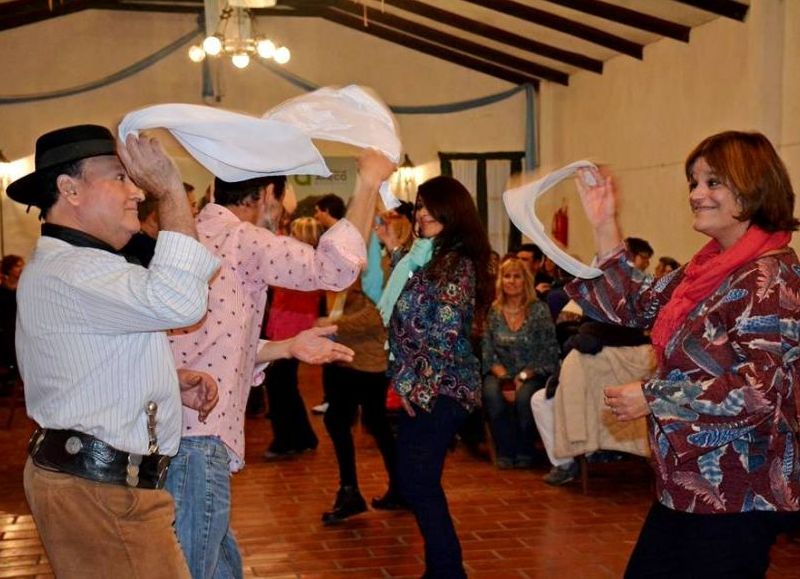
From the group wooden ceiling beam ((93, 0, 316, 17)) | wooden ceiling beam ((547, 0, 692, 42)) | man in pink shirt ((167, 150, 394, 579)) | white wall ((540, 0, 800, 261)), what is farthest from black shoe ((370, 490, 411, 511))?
wooden ceiling beam ((93, 0, 316, 17))

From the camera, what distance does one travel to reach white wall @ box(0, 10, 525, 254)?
14539 mm

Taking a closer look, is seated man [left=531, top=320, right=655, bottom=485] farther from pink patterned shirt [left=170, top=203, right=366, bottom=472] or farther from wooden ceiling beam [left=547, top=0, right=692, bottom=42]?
wooden ceiling beam [left=547, top=0, right=692, bottom=42]

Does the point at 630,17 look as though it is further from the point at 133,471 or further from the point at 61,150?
the point at 133,471

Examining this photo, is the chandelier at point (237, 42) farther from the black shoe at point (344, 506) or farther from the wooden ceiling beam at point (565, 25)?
the black shoe at point (344, 506)

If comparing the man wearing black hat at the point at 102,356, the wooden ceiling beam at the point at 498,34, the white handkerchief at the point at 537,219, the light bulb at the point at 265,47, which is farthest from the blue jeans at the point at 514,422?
the wooden ceiling beam at the point at 498,34

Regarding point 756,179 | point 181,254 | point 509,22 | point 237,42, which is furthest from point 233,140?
point 509,22

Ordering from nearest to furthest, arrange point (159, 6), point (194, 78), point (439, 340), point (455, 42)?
point (439, 340) < point (455, 42) < point (159, 6) < point (194, 78)

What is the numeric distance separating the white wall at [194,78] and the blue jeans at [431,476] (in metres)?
10.6

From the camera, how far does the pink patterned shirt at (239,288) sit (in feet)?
8.47

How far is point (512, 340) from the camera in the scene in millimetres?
6875

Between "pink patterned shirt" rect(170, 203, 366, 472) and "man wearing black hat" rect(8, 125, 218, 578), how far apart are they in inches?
14.9

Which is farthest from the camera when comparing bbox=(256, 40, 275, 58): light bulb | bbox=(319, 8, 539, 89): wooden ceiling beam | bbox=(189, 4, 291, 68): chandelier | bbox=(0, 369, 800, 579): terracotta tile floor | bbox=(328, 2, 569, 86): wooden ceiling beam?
bbox=(319, 8, 539, 89): wooden ceiling beam

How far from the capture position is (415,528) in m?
5.21

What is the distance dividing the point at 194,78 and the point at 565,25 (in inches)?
221
